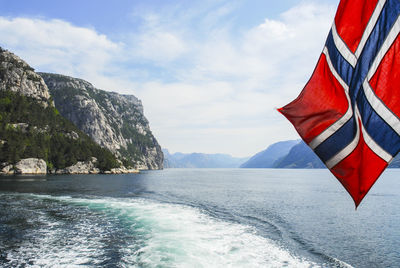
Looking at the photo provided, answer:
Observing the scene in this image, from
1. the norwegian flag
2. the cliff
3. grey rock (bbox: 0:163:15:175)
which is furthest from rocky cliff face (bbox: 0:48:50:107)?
the norwegian flag

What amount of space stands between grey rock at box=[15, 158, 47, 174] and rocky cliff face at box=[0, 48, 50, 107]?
54531mm

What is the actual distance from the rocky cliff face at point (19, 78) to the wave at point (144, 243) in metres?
155

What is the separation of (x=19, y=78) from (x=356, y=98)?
18569 centimetres

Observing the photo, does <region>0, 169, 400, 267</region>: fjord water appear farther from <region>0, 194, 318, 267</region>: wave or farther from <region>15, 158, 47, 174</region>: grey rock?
<region>15, 158, 47, 174</region>: grey rock

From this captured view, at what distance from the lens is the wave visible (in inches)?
619

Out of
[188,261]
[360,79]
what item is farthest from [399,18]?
[188,261]

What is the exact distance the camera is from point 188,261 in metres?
15.7

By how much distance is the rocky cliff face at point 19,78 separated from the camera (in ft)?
497

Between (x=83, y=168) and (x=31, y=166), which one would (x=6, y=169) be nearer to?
(x=31, y=166)

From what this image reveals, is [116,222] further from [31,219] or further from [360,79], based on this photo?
[360,79]

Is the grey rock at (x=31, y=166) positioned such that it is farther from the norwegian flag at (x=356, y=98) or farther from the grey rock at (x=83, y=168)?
the norwegian flag at (x=356, y=98)

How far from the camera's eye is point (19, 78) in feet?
510

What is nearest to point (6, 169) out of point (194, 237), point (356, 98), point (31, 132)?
point (31, 132)

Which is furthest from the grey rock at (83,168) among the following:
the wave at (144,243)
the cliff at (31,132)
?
the wave at (144,243)
